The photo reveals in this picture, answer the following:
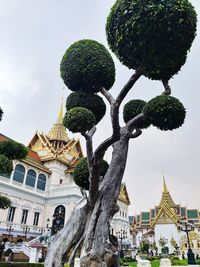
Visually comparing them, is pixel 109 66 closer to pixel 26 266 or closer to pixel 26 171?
pixel 26 266

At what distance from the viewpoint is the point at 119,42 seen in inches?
251

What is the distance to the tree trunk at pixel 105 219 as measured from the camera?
630 cm

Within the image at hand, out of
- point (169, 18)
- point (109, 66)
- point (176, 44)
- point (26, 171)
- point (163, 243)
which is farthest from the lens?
point (163, 243)

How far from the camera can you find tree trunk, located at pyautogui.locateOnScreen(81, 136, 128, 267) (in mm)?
6305

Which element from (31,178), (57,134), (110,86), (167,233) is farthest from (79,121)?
(167,233)

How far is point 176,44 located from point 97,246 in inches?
216

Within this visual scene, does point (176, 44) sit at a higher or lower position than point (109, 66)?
lower

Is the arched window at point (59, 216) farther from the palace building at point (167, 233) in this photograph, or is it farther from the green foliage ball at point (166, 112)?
the palace building at point (167, 233)

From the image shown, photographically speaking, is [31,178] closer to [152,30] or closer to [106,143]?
[106,143]

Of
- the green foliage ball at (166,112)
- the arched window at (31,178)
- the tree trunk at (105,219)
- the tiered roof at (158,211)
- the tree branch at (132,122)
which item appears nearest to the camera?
the tree trunk at (105,219)

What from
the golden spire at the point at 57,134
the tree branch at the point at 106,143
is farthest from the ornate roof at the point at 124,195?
the tree branch at the point at 106,143

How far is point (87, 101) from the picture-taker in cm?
879

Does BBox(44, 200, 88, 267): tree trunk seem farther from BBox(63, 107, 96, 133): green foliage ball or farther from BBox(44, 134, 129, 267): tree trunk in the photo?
BBox(63, 107, 96, 133): green foliage ball

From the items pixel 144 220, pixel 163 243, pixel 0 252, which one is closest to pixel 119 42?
pixel 0 252
